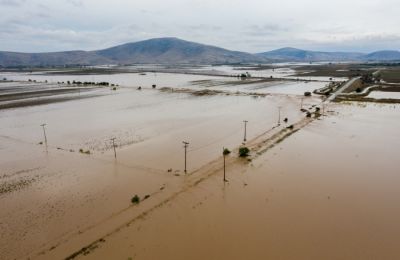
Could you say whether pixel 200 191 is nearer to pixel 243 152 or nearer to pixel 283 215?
pixel 283 215

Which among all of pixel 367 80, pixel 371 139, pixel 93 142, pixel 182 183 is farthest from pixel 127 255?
pixel 367 80

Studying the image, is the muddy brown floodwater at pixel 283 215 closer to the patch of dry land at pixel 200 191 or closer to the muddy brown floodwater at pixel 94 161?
the patch of dry land at pixel 200 191

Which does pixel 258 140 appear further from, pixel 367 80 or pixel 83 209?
pixel 367 80

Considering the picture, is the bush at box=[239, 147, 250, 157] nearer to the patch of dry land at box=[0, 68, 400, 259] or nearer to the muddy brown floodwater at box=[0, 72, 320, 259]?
the patch of dry land at box=[0, 68, 400, 259]

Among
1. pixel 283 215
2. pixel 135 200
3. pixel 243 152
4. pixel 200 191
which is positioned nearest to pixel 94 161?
pixel 135 200

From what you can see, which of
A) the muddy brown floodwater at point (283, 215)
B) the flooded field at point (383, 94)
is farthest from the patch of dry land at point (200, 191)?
the flooded field at point (383, 94)

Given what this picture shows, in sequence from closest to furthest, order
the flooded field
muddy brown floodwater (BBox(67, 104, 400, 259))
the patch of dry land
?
muddy brown floodwater (BBox(67, 104, 400, 259)) < the patch of dry land < the flooded field

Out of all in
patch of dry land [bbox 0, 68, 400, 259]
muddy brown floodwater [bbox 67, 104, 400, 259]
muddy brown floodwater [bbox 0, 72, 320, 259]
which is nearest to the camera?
muddy brown floodwater [bbox 67, 104, 400, 259]

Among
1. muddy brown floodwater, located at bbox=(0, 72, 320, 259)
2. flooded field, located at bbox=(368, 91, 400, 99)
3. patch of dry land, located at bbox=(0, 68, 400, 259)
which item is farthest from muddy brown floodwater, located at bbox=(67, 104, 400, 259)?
flooded field, located at bbox=(368, 91, 400, 99)
